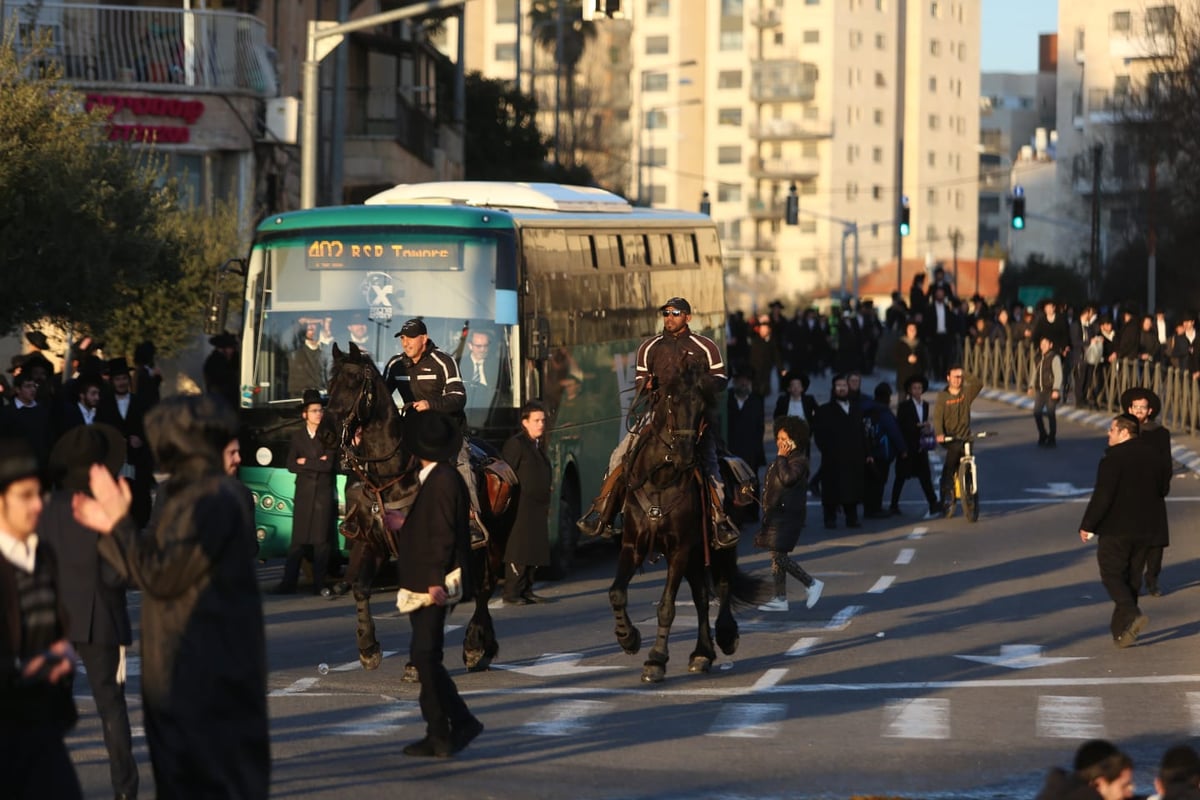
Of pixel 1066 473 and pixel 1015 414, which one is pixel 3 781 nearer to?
pixel 1066 473

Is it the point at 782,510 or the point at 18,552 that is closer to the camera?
the point at 18,552

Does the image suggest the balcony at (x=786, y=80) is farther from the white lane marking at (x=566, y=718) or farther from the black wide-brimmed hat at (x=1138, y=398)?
the white lane marking at (x=566, y=718)

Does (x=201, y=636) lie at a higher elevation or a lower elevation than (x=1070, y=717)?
higher

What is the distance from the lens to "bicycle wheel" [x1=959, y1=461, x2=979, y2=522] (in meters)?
26.2

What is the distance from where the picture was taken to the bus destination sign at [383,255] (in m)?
20.0

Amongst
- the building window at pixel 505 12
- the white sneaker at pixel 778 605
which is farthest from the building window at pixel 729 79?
the white sneaker at pixel 778 605

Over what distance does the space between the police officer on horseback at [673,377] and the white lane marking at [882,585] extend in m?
4.76

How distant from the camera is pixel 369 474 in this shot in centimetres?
1452

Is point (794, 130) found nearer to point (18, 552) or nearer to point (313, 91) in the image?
point (313, 91)

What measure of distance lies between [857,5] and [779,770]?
12381 centimetres

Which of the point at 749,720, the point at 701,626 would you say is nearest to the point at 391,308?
the point at 701,626

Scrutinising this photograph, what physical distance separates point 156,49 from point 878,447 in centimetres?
1554

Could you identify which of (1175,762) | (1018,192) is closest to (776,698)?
(1175,762)

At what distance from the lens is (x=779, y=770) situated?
11.0m
